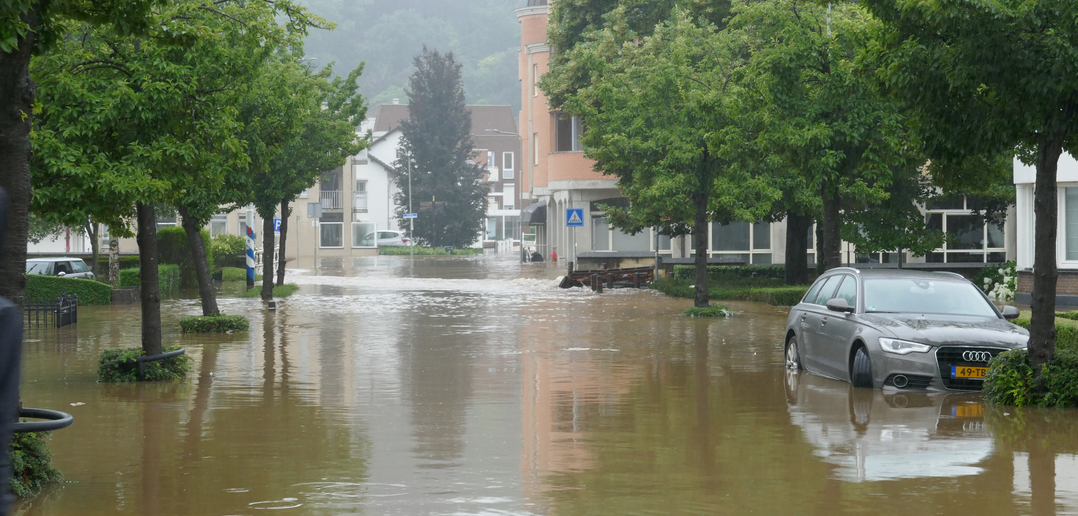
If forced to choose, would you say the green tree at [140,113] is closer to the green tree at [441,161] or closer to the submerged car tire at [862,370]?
the submerged car tire at [862,370]

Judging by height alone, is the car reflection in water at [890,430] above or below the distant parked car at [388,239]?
below

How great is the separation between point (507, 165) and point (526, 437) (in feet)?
381

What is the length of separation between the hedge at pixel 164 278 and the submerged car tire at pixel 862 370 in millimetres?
22337

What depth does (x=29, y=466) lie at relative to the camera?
24.2ft

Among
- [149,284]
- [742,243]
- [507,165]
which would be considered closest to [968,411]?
[149,284]

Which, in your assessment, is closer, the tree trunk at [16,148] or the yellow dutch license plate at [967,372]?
the tree trunk at [16,148]

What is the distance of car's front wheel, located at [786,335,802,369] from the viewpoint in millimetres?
14219

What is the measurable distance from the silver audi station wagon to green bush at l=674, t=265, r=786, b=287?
2149cm

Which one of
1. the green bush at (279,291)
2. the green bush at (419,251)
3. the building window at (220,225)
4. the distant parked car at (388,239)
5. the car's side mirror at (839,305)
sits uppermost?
the building window at (220,225)

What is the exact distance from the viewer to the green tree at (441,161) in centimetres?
9275

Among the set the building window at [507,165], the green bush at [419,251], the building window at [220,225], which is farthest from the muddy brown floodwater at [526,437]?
the building window at [507,165]

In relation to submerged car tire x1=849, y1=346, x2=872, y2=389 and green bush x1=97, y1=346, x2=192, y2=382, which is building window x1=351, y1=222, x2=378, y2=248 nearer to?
green bush x1=97, y1=346, x2=192, y2=382

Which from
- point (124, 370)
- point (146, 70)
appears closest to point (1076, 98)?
point (146, 70)

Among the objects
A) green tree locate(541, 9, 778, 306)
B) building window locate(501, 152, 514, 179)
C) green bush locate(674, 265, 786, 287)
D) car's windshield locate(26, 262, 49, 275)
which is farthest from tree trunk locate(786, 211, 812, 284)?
building window locate(501, 152, 514, 179)
